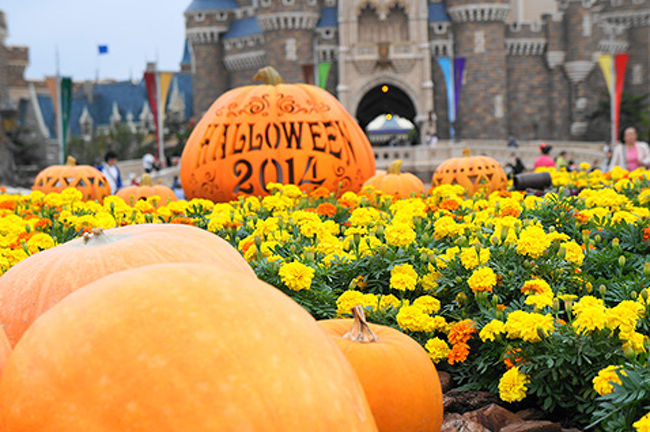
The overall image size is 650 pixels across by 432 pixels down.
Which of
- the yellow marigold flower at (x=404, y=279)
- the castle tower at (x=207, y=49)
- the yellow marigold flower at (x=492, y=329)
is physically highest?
the castle tower at (x=207, y=49)

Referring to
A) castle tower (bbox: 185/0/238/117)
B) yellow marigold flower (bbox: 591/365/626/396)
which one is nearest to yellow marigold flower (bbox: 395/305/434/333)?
yellow marigold flower (bbox: 591/365/626/396)

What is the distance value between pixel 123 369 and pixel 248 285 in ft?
0.89

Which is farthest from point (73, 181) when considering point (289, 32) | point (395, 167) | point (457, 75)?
point (289, 32)

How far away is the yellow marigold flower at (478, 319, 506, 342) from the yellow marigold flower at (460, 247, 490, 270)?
446 millimetres

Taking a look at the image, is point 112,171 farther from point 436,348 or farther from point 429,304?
point 436,348

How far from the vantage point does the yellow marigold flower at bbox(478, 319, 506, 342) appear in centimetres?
251

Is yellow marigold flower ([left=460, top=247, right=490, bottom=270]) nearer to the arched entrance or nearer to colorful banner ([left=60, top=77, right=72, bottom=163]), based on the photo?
colorful banner ([left=60, top=77, right=72, bottom=163])

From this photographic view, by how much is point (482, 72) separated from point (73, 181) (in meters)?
32.5

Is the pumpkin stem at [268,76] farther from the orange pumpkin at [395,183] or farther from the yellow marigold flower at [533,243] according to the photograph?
the yellow marigold flower at [533,243]

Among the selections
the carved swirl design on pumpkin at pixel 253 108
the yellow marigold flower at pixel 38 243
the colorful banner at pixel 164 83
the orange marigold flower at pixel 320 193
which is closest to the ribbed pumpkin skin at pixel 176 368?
the yellow marigold flower at pixel 38 243

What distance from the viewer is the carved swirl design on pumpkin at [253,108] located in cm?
604

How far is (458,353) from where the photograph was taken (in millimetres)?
2672

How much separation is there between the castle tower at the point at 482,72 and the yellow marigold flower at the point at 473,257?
35904mm

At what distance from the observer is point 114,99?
2709 inches
